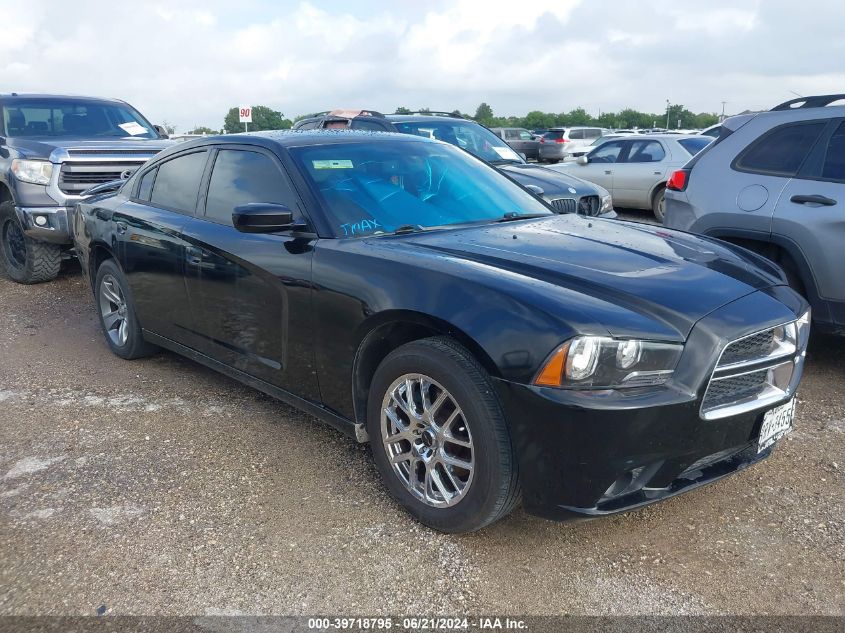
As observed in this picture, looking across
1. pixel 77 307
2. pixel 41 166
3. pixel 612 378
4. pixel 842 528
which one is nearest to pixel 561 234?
pixel 612 378

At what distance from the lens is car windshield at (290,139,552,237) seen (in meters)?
3.67

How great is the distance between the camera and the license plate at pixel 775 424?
292cm

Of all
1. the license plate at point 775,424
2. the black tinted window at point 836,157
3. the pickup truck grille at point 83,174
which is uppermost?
the black tinted window at point 836,157

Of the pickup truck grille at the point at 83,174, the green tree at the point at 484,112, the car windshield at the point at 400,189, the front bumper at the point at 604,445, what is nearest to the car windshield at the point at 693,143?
the pickup truck grille at the point at 83,174

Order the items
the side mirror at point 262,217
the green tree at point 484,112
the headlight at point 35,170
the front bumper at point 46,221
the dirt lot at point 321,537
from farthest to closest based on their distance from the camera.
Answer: the green tree at point 484,112, the headlight at point 35,170, the front bumper at point 46,221, the side mirror at point 262,217, the dirt lot at point 321,537

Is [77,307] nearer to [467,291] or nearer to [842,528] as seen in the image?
[467,291]

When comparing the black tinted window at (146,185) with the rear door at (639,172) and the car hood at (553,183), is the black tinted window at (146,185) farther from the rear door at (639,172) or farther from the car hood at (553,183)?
the rear door at (639,172)

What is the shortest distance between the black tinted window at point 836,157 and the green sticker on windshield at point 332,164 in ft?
9.95

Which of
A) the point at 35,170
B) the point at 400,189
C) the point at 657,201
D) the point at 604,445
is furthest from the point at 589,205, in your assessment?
the point at 604,445

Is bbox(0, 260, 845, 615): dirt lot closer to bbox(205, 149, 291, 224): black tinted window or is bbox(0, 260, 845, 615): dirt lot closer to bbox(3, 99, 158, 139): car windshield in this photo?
bbox(205, 149, 291, 224): black tinted window

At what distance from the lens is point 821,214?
4.64m

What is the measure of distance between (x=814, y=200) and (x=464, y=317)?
3.04 metres

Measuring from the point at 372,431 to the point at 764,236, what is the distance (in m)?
3.12

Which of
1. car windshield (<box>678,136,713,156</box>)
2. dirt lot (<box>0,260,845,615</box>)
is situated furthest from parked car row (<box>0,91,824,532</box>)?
car windshield (<box>678,136,713,156</box>)
